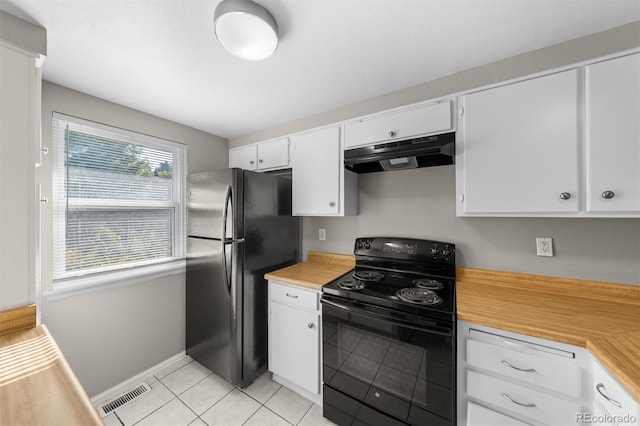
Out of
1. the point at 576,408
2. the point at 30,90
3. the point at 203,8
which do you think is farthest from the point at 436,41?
the point at 30,90

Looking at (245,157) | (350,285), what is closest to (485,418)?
(350,285)

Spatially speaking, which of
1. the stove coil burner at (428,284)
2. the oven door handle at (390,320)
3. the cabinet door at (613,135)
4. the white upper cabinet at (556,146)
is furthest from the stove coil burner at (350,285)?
the cabinet door at (613,135)

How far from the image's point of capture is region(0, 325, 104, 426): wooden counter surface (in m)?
0.59

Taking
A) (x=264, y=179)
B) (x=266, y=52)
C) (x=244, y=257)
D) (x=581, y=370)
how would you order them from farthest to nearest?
(x=264, y=179) → (x=244, y=257) → (x=266, y=52) → (x=581, y=370)

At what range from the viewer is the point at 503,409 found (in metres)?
1.12

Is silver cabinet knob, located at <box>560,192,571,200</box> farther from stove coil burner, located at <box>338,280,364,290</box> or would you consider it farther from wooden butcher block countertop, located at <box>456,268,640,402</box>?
stove coil burner, located at <box>338,280,364,290</box>

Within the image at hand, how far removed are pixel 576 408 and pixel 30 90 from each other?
9.23 feet

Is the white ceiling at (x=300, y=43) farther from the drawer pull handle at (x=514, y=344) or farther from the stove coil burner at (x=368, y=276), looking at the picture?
the drawer pull handle at (x=514, y=344)

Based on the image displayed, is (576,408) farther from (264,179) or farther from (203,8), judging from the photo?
(203,8)

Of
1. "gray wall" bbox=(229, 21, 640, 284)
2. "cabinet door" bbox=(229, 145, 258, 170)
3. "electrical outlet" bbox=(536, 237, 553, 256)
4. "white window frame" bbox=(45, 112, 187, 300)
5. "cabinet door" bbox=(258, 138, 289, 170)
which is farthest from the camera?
"cabinet door" bbox=(229, 145, 258, 170)

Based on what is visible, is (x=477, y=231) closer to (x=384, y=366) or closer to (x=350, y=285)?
(x=350, y=285)

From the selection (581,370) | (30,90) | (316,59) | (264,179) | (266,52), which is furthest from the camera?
(264,179)

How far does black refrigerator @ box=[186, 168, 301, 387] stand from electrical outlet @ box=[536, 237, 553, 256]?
1.90 meters

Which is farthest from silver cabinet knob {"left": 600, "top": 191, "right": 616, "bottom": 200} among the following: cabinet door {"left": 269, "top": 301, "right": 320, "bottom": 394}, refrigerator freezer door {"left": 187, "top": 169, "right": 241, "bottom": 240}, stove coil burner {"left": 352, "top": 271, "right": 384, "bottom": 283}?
refrigerator freezer door {"left": 187, "top": 169, "right": 241, "bottom": 240}
